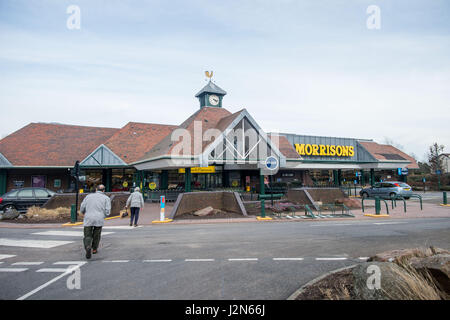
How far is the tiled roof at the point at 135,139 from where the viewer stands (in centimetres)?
2720

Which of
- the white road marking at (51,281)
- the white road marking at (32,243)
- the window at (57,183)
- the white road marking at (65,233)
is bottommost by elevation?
the white road marking at (65,233)

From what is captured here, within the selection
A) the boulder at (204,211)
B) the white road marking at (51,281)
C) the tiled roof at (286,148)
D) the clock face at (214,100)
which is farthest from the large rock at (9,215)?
the tiled roof at (286,148)

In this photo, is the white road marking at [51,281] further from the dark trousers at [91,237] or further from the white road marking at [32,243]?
the white road marking at [32,243]

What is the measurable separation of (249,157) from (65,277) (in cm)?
1557

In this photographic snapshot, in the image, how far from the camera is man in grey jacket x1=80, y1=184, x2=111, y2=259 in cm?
707

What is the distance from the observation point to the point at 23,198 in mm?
16250

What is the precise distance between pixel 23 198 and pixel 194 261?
14925mm

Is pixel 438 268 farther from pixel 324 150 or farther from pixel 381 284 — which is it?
pixel 324 150

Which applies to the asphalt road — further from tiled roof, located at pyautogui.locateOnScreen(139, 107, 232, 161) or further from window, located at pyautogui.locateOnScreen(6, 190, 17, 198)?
tiled roof, located at pyautogui.locateOnScreen(139, 107, 232, 161)

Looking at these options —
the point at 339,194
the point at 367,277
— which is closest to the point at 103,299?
the point at 367,277

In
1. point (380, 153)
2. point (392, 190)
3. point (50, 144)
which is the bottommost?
point (392, 190)

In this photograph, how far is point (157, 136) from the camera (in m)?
30.8

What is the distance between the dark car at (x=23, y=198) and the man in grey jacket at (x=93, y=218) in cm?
1186

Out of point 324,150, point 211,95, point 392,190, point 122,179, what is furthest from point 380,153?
point 122,179
